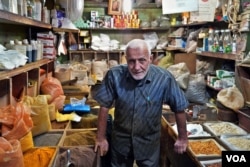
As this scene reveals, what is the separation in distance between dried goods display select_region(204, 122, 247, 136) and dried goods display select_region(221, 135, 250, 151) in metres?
0.09

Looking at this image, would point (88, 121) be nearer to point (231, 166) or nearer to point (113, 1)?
point (231, 166)

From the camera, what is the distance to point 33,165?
1.75m

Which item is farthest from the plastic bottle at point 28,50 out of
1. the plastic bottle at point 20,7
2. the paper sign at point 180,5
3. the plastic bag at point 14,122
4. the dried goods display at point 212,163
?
the paper sign at point 180,5

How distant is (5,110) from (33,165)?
0.39 metres

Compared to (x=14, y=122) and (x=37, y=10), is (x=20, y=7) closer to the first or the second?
(x=37, y=10)

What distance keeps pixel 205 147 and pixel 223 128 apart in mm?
489

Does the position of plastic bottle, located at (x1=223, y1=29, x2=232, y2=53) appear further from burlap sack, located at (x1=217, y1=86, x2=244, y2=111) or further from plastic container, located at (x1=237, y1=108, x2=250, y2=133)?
plastic container, located at (x1=237, y1=108, x2=250, y2=133)

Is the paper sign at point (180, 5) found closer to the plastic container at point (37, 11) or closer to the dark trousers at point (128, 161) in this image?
the plastic container at point (37, 11)

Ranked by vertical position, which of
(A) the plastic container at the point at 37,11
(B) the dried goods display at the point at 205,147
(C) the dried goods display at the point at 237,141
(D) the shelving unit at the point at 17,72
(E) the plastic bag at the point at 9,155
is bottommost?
(B) the dried goods display at the point at 205,147

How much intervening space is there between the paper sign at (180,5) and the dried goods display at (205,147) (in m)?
1.87

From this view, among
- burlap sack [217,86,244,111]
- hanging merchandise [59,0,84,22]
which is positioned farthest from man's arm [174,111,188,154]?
hanging merchandise [59,0,84,22]

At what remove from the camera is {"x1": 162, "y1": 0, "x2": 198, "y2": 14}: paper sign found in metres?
3.46

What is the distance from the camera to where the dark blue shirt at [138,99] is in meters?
1.88

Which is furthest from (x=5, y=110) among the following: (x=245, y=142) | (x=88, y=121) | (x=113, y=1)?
(x=113, y=1)
